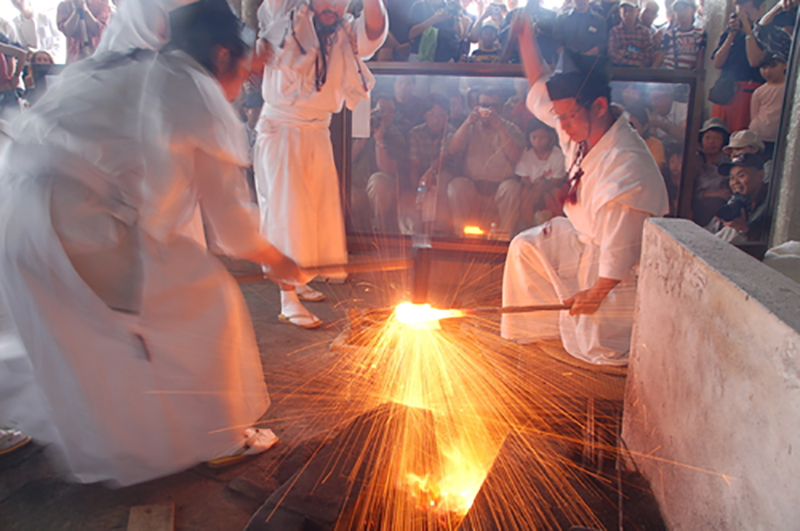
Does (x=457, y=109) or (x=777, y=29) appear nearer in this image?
(x=777, y=29)

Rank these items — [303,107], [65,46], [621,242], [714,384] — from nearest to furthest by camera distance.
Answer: [714,384] < [621,242] < [303,107] < [65,46]

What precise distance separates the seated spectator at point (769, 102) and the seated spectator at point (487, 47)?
92.7 inches

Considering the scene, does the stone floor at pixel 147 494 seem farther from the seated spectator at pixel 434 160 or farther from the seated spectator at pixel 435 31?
the seated spectator at pixel 435 31

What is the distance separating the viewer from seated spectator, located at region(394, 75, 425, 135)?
17.4 feet

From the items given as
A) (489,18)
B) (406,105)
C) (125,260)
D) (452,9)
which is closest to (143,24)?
(125,260)

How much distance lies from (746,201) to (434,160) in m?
2.75

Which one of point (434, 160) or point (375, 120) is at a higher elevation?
point (375, 120)

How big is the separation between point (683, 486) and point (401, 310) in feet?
5.00

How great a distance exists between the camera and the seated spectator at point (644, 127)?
4953mm

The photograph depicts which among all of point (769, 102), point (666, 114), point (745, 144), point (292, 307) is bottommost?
point (292, 307)

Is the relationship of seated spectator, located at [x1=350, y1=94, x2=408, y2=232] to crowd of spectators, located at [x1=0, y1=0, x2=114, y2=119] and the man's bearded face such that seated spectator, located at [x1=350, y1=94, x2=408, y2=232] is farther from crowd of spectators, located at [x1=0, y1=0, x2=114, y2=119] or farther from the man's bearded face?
crowd of spectators, located at [x1=0, y1=0, x2=114, y2=119]

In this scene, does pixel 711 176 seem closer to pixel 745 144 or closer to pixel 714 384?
pixel 745 144

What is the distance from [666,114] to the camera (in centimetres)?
495

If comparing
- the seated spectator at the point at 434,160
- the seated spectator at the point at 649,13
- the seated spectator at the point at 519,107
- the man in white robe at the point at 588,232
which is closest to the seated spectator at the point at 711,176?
the seated spectator at the point at 649,13
